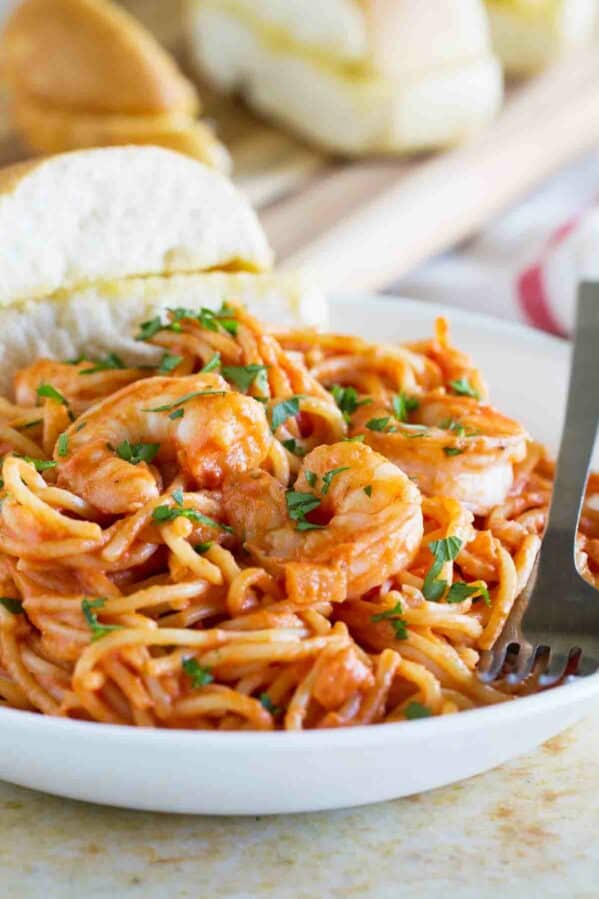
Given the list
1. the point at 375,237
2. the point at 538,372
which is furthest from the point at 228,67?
the point at 538,372

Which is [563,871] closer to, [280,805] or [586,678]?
[586,678]

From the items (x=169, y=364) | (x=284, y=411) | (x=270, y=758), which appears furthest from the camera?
(x=169, y=364)

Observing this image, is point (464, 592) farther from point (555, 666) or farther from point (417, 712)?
point (417, 712)

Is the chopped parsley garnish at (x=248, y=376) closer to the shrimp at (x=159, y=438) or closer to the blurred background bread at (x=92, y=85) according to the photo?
the shrimp at (x=159, y=438)

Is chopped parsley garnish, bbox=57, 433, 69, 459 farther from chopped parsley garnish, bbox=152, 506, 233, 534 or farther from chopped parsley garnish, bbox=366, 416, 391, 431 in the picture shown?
chopped parsley garnish, bbox=366, 416, 391, 431

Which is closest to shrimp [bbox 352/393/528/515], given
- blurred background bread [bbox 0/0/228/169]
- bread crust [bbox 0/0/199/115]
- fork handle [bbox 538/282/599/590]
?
fork handle [bbox 538/282/599/590]

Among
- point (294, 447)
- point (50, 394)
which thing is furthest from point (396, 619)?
point (50, 394)
